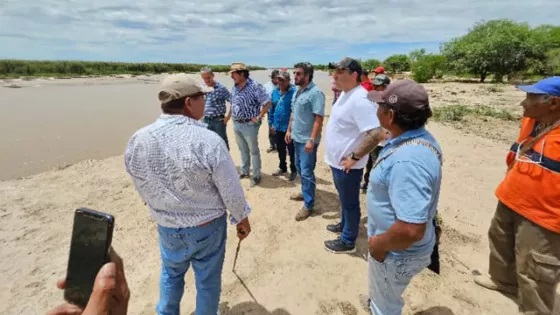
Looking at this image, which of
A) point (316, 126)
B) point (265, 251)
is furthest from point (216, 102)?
point (265, 251)

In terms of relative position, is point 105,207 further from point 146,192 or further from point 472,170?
point 472,170

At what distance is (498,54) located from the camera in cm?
2702

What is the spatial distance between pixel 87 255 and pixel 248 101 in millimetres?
4620

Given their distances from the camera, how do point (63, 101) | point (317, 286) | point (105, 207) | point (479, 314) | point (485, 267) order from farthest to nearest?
point (63, 101) < point (105, 207) < point (485, 267) < point (317, 286) < point (479, 314)

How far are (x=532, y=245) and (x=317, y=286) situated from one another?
1789 mm

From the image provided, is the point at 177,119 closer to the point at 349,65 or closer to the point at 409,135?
the point at 409,135

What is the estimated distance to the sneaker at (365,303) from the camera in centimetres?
299

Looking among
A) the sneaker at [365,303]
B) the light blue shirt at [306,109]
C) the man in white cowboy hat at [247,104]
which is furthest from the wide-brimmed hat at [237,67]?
the sneaker at [365,303]

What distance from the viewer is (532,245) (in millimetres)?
2590

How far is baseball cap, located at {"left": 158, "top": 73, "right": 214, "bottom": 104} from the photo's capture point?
6.71 feet

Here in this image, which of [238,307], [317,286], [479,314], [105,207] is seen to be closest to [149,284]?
[238,307]

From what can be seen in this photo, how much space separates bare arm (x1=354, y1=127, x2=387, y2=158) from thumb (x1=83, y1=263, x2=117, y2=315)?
2514 millimetres

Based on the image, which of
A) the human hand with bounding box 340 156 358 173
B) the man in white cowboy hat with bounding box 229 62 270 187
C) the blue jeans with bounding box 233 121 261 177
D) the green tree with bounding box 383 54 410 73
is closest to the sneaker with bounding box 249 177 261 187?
the blue jeans with bounding box 233 121 261 177

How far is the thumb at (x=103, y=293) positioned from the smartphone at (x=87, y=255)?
132 millimetres
